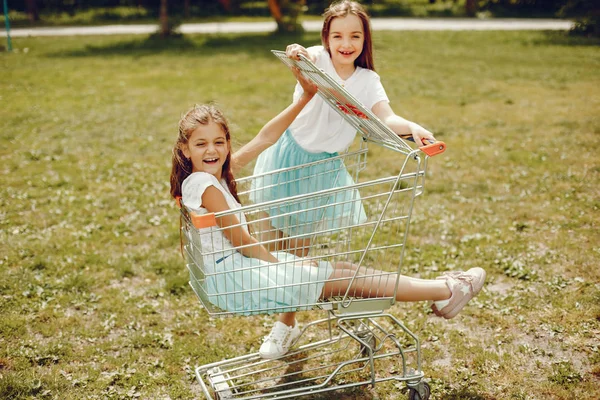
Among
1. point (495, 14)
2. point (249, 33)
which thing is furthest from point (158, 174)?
point (495, 14)

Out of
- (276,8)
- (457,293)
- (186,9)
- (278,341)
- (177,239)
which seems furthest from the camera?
(186,9)

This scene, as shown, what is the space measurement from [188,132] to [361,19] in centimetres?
130

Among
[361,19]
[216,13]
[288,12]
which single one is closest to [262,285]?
[361,19]

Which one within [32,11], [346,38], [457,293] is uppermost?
[32,11]

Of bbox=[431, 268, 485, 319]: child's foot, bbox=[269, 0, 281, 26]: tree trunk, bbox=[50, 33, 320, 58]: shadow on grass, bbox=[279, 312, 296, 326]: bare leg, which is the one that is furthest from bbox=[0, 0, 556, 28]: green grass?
bbox=[431, 268, 485, 319]: child's foot

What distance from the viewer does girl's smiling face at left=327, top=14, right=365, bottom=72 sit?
12.0 ft

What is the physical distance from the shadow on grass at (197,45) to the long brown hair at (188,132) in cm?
1333

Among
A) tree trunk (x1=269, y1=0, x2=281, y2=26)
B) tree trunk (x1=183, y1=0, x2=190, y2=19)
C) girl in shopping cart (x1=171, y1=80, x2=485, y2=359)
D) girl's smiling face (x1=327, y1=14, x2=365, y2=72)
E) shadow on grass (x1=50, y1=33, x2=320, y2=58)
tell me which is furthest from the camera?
tree trunk (x1=183, y1=0, x2=190, y2=19)

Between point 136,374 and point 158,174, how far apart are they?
3.96 meters

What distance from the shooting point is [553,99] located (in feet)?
35.7

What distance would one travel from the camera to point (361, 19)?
3.69m

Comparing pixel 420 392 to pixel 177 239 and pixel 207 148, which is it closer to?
pixel 207 148

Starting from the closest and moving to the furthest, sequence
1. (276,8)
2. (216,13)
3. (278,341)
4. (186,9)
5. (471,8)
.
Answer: (278,341) → (276,8) → (471,8) → (186,9) → (216,13)

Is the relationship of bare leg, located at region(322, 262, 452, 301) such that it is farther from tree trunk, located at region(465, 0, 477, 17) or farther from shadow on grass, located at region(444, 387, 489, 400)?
tree trunk, located at region(465, 0, 477, 17)
